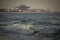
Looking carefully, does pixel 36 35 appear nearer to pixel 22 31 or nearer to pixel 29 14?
pixel 22 31

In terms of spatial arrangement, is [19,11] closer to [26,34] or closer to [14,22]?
[14,22]

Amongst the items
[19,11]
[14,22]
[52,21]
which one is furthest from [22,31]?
[52,21]

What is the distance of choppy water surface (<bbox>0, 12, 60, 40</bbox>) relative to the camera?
1.94m

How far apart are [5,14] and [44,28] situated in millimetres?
703

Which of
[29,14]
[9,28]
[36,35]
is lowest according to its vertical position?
[36,35]

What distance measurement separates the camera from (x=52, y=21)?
2025mm

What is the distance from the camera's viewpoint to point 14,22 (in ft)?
6.68

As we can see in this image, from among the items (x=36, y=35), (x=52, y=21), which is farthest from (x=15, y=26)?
(x=52, y=21)

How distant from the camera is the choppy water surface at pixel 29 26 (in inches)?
76.3

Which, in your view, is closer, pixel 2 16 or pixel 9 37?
pixel 9 37

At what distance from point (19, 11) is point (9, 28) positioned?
0.33 m

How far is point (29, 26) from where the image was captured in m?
2.01

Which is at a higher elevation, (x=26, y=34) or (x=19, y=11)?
(x=19, y=11)

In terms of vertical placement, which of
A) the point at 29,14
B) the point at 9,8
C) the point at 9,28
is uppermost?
the point at 9,8
